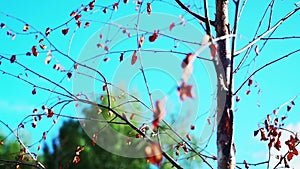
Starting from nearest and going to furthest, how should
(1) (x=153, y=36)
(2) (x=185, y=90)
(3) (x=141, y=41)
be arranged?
1. (2) (x=185, y=90)
2. (1) (x=153, y=36)
3. (3) (x=141, y=41)

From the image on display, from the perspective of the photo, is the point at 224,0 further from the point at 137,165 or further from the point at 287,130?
the point at 137,165

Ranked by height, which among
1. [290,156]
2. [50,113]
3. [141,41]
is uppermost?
[141,41]

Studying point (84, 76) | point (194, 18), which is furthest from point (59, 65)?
point (194, 18)

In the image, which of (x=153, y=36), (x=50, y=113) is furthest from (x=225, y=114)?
(x=50, y=113)

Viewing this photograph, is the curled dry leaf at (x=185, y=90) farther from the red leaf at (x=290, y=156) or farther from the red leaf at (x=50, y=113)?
the red leaf at (x=50, y=113)

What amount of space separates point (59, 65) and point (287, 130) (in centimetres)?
104

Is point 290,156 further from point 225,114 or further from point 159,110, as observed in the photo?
point 159,110

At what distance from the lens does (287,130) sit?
6.63 ft

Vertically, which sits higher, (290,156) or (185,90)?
(290,156)

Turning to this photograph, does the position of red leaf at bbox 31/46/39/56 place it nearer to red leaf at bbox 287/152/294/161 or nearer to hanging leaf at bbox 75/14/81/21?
hanging leaf at bbox 75/14/81/21

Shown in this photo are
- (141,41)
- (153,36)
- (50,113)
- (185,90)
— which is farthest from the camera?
(50,113)

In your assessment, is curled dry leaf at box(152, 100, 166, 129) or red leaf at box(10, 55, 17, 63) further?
red leaf at box(10, 55, 17, 63)

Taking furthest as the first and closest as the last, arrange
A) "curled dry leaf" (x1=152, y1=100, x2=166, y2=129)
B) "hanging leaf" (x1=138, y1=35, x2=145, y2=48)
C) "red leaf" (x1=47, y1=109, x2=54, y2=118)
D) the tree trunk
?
"red leaf" (x1=47, y1=109, x2=54, y2=118) < "hanging leaf" (x1=138, y1=35, x2=145, y2=48) < the tree trunk < "curled dry leaf" (x1=152, y1=100, x2=166, y2=129)

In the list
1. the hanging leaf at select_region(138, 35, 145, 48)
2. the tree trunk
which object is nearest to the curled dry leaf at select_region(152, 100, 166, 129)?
the tree trunk
